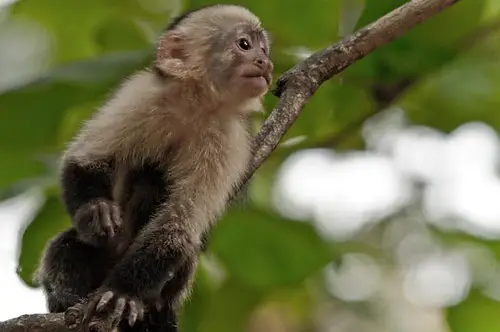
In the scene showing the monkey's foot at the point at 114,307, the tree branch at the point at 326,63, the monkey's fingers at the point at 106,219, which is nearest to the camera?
the monkey's foot at the point at 114,307

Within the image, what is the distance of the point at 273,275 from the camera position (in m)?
2.32

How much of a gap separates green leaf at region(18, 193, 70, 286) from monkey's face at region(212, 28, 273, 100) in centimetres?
59

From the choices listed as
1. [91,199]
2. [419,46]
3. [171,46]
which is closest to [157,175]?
[91,199]

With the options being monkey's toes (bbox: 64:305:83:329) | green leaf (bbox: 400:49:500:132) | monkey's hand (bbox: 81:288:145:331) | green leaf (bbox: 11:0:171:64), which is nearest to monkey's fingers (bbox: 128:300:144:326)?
monkey's hand (bbox: 81:288:145:331)

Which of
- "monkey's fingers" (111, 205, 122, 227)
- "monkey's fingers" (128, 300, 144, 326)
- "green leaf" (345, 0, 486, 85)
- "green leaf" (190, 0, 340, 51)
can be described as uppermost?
"green leaf" (190, 0, 340, 51)

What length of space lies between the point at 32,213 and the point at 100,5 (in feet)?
2.07

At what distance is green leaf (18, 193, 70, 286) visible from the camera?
230 centimetres

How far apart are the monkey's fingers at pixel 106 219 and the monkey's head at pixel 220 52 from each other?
0.56 meters

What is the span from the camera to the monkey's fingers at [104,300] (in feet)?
6.59

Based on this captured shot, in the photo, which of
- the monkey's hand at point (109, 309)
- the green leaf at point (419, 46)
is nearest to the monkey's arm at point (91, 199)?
the monkey's hand at point (109, 309)

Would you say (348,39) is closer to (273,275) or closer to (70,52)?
(273,275)

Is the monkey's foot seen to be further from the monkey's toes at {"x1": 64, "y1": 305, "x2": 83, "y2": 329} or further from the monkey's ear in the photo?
the monkey's ear

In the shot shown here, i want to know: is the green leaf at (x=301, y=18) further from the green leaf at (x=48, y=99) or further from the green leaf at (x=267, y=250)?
the green leaf at (x=267, y=250)

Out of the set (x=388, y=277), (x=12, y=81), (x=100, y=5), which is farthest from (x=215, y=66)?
(x=388, y=277)
